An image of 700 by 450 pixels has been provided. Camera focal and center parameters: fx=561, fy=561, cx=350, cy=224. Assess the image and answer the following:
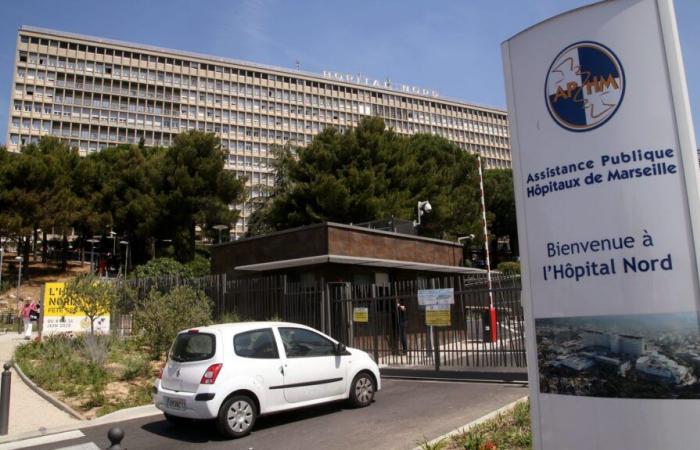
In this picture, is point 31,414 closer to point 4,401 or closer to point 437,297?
point 4,401

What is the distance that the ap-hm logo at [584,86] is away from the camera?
3.08 meters

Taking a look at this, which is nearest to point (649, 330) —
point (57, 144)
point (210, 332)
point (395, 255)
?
point (210, 332)

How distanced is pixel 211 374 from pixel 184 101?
327ft

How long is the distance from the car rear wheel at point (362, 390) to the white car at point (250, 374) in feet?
0.05

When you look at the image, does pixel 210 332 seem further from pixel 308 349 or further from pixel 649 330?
pixel 649 330

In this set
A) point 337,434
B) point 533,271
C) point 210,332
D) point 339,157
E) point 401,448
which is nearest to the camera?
point 533,271

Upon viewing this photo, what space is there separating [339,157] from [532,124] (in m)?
36.0

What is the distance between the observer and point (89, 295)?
15.6 m

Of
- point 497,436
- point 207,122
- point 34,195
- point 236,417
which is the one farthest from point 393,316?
point 207,122

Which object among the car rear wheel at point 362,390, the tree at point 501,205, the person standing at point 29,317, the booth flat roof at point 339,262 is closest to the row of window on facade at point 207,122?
the tree at point 501,205

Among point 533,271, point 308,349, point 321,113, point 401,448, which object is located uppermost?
point 321,113

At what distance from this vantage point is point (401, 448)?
677 centimetres

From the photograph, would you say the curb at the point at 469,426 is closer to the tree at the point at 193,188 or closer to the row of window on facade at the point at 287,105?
the tree at the point at 193,188

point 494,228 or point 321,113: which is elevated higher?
point 321,113
